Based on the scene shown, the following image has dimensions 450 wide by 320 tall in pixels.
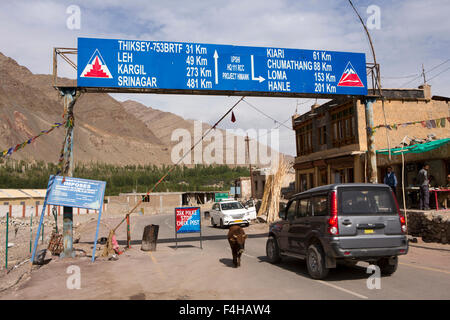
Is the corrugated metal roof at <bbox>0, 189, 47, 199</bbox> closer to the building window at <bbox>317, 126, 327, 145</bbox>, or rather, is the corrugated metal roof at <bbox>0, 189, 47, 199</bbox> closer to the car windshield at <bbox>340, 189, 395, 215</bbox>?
the building window at <bbox>317, 126, 327, 145</bbox>

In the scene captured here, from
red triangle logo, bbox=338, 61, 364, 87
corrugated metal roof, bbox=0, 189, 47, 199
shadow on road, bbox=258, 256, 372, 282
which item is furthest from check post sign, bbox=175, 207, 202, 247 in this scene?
corrugated metal roof, bbox=0, 189, 47, 199

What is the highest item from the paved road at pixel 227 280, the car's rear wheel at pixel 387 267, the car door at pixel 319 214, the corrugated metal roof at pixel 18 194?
the corrugated metal roof at pixel 18 194

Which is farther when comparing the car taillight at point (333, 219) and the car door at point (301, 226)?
the car door at point (301, 226)

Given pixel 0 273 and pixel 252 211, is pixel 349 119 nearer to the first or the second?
pixel 252 211

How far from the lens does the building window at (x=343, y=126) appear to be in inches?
1014

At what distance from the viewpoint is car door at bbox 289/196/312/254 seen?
8883 mm

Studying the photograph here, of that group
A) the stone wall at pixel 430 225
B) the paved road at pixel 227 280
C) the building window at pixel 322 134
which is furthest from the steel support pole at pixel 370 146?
the building window at pixel 322 134

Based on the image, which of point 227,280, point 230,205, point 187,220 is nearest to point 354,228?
point 227,280

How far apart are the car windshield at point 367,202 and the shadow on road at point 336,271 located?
154 centimetres

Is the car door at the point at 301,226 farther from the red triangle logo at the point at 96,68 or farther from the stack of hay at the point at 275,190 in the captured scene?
the stack of hay at the point at 275,190

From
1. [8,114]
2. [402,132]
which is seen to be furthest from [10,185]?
[402,132]

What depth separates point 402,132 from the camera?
2511 centimetres

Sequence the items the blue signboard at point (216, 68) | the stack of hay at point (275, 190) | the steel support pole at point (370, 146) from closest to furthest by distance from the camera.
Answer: the blue signboard at point (216, 68) → the steel support pole at point (370, 146) → the stack of hay at point (275, 190)

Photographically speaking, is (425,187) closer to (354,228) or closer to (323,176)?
(354,228)
